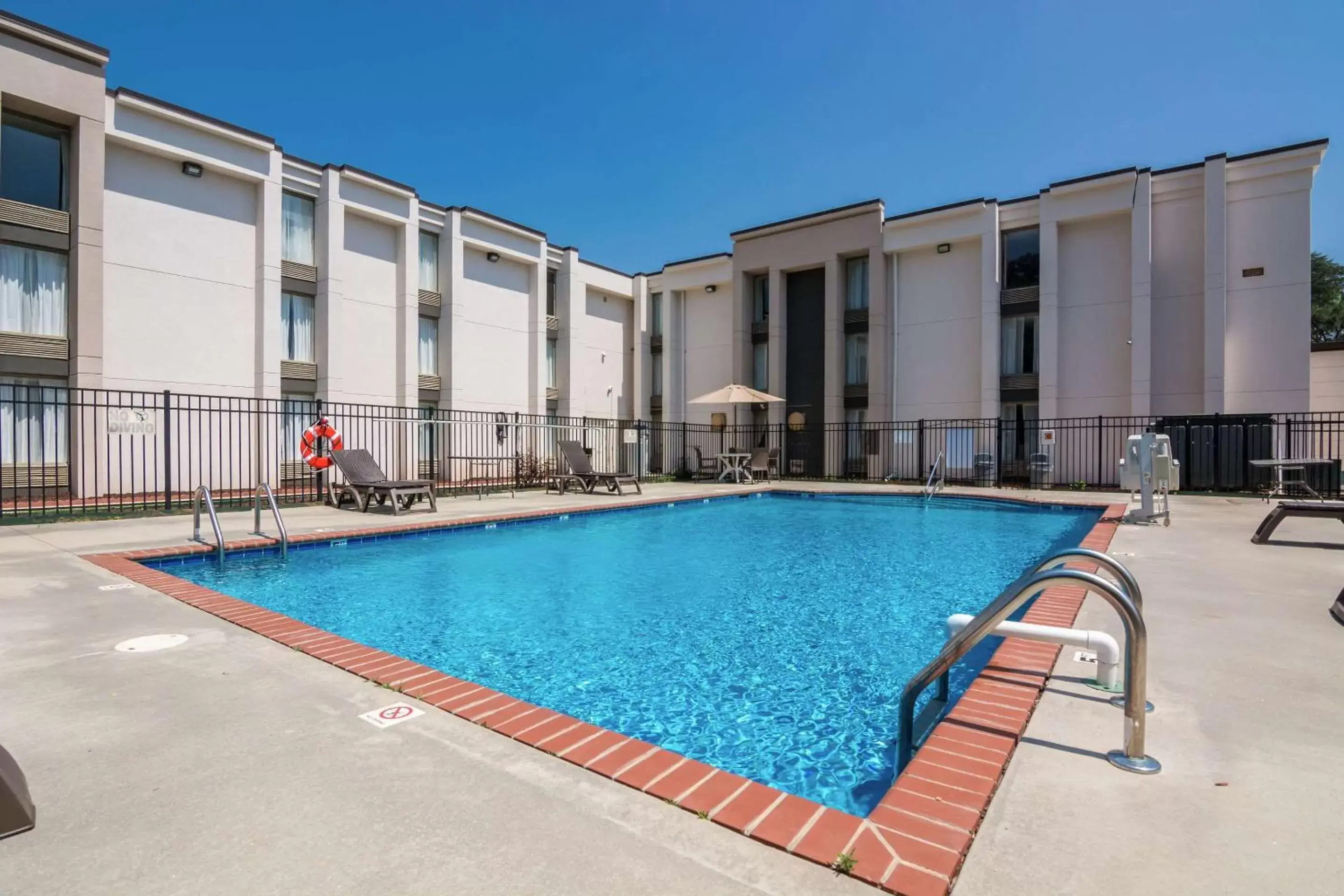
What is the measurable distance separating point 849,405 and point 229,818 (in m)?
21.4

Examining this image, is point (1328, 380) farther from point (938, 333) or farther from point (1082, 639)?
point (1082, 639)

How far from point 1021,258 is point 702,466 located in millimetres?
11940

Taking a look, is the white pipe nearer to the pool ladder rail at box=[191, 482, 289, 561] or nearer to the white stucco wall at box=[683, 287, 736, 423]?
the pool ladder rail at box=[191, 482, 289, 561]

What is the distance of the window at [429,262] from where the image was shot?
63.1 feet

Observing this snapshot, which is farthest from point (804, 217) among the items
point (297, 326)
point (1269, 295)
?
point (297, 326)

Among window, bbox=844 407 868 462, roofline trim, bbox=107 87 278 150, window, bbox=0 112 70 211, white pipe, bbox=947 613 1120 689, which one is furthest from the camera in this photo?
window, bbox=844 407 868 462

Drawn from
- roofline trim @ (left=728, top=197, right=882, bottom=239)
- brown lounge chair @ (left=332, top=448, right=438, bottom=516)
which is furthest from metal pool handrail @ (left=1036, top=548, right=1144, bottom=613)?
roofline trim @ (left=728, top=197, right=882, bottom=239)

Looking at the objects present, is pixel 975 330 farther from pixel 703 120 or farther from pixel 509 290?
pixel 509 290

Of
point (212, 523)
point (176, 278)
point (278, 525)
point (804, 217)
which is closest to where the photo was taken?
point (212, 523)

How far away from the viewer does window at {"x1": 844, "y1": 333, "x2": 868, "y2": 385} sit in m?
21.8

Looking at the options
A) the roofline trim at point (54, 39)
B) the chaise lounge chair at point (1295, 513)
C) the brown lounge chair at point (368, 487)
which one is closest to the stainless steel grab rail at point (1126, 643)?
the chaise lounge chair at point (1295, 513)

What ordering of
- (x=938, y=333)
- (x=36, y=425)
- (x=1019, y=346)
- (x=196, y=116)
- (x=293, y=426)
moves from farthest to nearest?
(x=938, y=333)
(x=1019, y=346)
(x=293, y=426)
(x=196, y=116)
(x=36, y=425)

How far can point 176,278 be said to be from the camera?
46.4 ft

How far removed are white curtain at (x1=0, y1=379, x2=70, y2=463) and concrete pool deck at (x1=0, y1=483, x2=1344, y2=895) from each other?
12401mm
